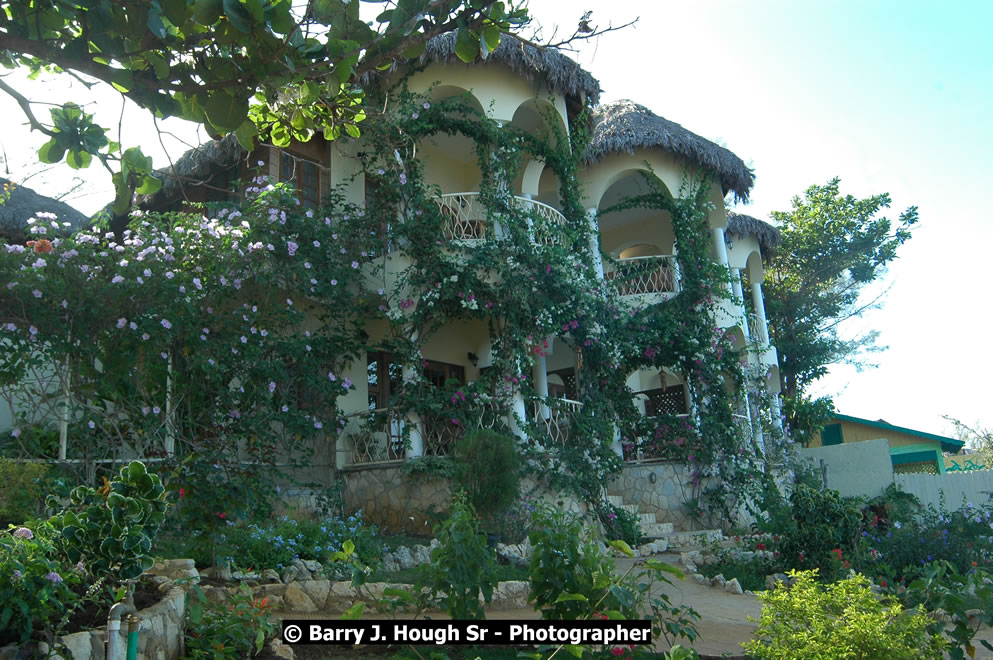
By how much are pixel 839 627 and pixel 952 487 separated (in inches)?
359

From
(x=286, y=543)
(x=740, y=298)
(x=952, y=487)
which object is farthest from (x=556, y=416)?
(x=740, y=298)

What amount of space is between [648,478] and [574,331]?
2857mm

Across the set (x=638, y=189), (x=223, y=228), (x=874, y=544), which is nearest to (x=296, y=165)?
(x=223, y=228)

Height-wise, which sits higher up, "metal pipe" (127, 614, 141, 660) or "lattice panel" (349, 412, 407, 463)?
"lattice panel" (349, 412, 407, 463)

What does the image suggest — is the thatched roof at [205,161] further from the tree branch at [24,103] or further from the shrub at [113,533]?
the shrub at [113,533]

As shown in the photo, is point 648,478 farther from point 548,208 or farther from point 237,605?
point 237,605

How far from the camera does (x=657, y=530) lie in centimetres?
1170

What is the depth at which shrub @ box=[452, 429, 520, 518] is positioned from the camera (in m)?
8.91

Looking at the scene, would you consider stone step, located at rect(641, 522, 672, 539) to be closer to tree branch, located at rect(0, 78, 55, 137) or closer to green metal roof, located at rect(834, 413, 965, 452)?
tree branch, located at rect(0, 78, 55, 137)

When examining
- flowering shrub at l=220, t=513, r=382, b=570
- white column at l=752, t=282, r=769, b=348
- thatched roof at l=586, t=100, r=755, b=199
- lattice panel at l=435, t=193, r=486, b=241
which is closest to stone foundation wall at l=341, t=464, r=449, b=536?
flowering shrub at l=220, t=513, r=382, b=570

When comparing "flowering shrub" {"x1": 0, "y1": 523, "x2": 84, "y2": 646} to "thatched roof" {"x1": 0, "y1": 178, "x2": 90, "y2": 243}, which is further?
"thatched roof" {"x1": 0, "y1": 178, "x2": 90, "y2": 243}

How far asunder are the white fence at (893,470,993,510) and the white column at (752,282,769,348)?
15.8ft

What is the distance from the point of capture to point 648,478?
41.1 ft

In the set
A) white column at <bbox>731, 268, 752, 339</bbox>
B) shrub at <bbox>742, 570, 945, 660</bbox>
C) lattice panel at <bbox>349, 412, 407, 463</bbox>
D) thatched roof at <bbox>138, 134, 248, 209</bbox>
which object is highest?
thatched roof at <bbox>138, 134, 248, 209</bbox>
